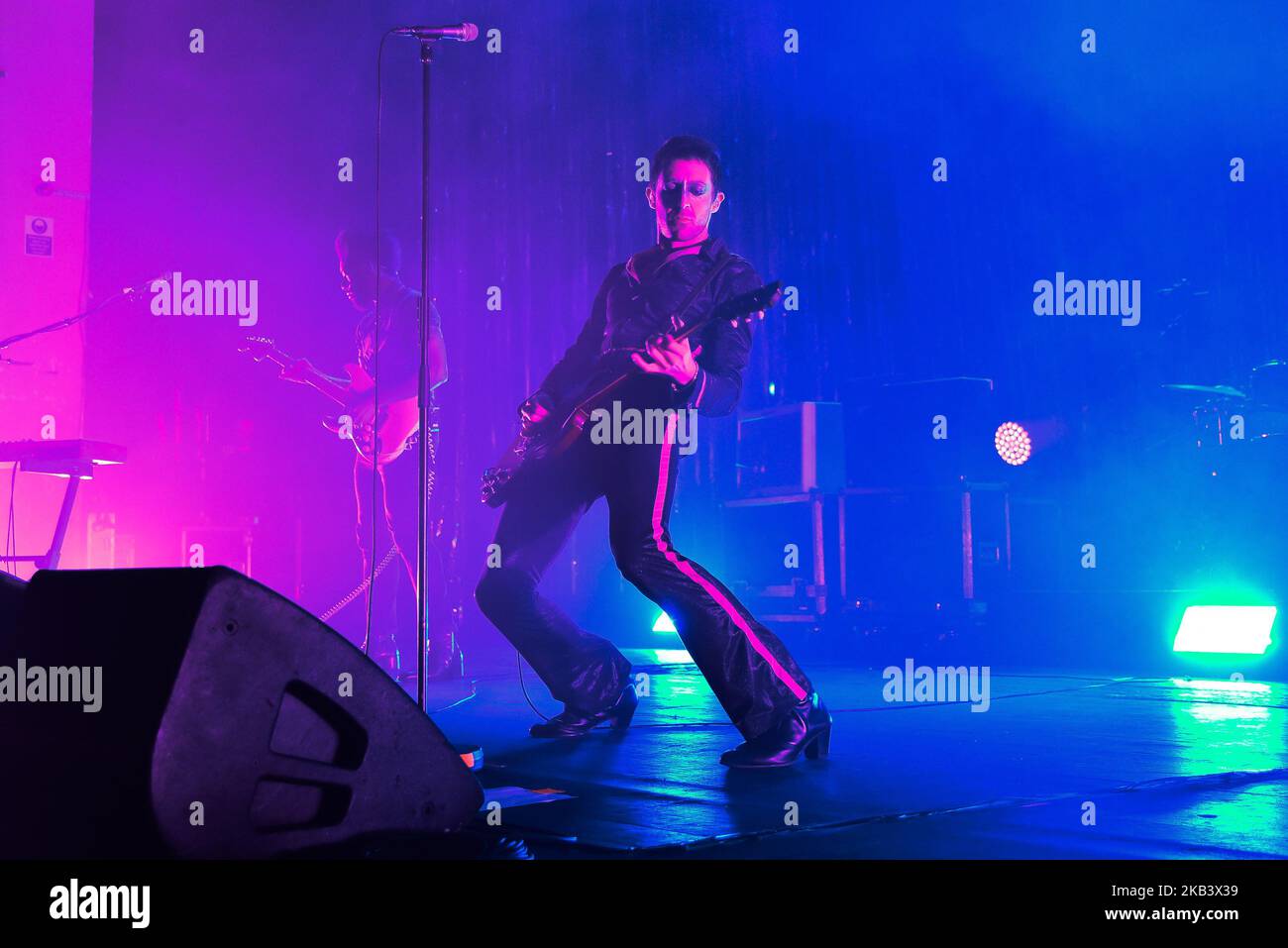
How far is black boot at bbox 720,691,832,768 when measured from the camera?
3123mm

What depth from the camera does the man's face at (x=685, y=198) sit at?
3.72m

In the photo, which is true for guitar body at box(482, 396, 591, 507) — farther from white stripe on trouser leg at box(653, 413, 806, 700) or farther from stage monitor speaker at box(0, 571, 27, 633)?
stage monitor speaker at box(0, 571, 27, 633)

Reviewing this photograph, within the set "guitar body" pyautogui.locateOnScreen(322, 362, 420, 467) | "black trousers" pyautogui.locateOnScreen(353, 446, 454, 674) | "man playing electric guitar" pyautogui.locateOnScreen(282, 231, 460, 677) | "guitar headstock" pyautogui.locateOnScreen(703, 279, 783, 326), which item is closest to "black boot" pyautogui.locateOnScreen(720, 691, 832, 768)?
"guitar headstock" pyautogui.locateOnScreen(703, 279, 783, 326)

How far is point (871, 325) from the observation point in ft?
29.9

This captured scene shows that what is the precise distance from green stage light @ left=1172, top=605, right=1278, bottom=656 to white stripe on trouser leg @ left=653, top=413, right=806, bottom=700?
13.3 ft

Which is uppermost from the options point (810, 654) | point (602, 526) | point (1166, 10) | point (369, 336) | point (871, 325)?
point (1166, 10)

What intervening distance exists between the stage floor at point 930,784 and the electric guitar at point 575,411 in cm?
88

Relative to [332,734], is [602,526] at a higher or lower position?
higher

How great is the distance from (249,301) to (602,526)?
3134 millimetres

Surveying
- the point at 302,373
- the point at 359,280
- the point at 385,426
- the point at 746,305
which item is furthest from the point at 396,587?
the point at 746,305

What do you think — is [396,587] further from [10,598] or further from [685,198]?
[10,598]

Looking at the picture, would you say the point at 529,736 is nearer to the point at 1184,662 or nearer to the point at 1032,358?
→ the point at 1184,662
